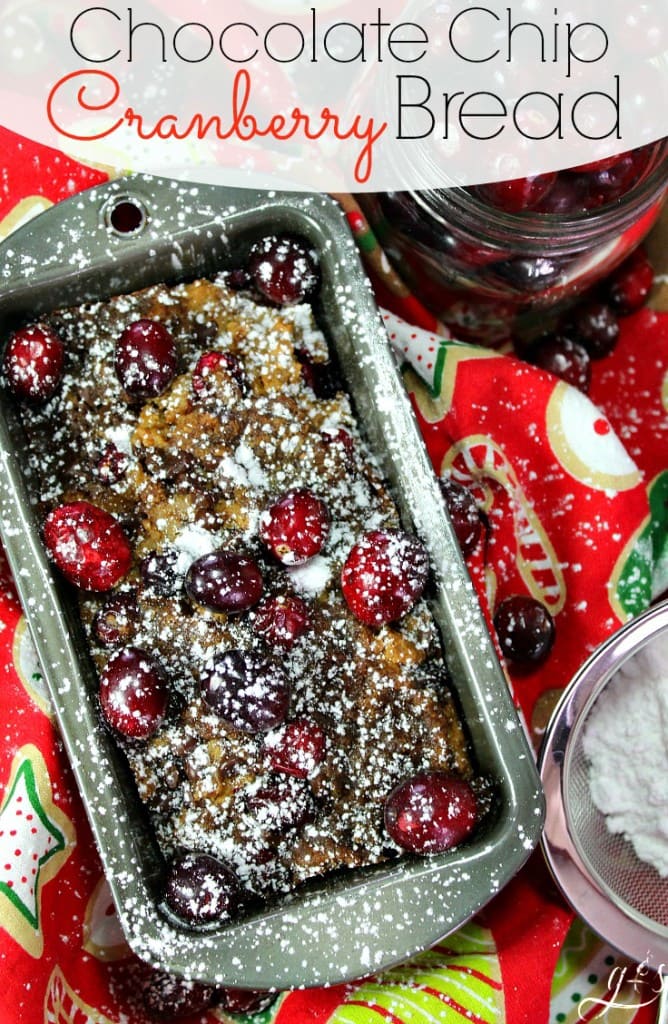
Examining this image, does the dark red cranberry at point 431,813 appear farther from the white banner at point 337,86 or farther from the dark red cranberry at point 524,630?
the white banner at point 337,86

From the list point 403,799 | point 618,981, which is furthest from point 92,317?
point 618,981

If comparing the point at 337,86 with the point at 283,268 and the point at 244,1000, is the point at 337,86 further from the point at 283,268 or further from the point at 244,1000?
the point at 244,1000

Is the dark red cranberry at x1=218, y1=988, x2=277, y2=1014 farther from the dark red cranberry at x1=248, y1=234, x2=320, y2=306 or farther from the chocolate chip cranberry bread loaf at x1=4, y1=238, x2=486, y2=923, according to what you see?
the dark red cranberry at x1=248, y1=234, x2=320, y2=306

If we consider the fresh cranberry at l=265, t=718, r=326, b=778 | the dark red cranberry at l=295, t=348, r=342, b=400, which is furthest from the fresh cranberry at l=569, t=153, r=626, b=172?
the fresh cranberry at l=265, t=718, r=326, b=778

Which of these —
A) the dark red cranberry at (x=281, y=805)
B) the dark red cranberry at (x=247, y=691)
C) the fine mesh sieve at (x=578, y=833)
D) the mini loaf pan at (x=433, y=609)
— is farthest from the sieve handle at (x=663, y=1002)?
the dark red cranberry at (x=247, y=691)

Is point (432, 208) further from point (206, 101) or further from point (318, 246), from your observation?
point (206, 101)

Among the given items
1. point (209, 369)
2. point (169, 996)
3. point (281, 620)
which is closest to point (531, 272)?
point (209, 369)
